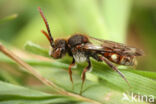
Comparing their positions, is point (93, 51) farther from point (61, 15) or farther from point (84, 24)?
point (61, 15)

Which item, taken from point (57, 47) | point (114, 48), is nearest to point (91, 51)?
point (114, 48)

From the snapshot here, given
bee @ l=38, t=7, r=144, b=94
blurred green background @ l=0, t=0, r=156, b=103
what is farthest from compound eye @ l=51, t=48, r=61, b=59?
blurred green background @ l=0, t=0, r=156, b=103

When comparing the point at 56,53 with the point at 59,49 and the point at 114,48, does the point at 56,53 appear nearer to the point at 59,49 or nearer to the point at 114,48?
the point at 59,49

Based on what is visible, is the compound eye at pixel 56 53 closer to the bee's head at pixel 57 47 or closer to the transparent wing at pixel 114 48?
the bee's head at pixel 57 47

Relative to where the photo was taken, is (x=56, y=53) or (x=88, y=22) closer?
(x=56, y=53)

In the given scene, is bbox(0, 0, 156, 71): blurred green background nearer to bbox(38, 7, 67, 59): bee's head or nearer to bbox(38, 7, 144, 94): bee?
bbox(38, 7, 144, 94): bee

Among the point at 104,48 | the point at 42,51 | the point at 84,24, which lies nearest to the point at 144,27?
the point at 84,24

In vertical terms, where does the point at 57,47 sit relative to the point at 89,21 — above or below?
below
